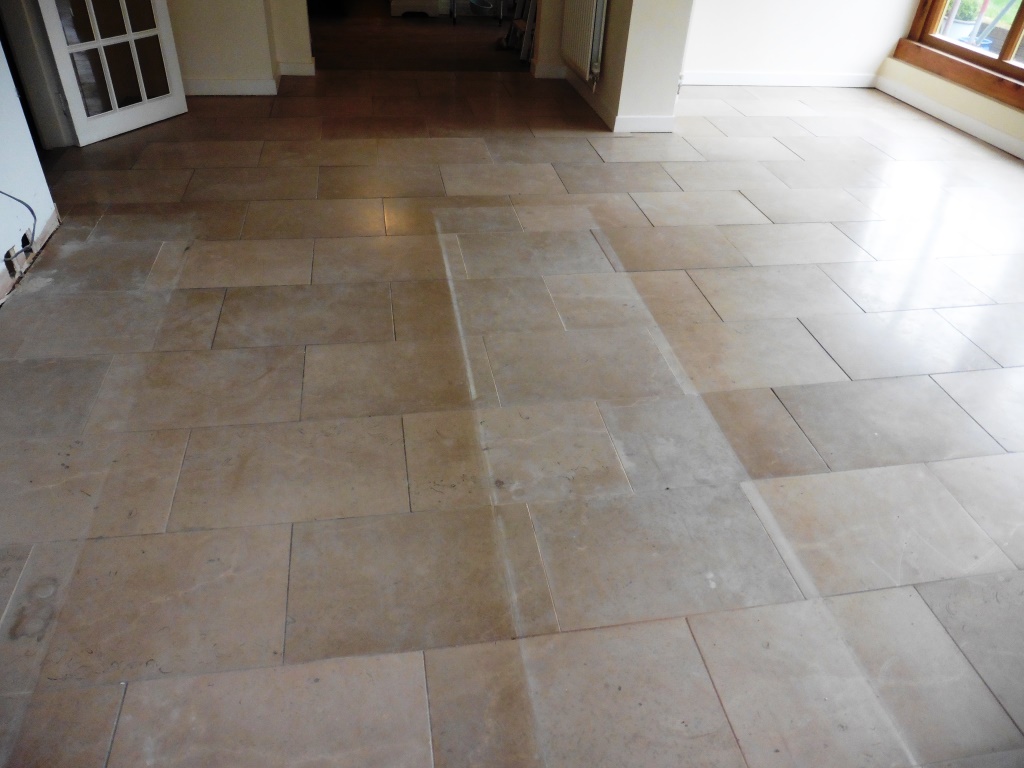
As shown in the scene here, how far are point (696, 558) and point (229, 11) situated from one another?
185 inches

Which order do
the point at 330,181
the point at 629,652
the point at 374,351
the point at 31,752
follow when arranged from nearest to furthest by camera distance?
the point at 31,752 → the point at 629,652 → the point at 374,351 → the point at 330,181

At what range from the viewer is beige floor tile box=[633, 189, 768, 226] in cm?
381

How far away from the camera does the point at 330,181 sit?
4027 mm

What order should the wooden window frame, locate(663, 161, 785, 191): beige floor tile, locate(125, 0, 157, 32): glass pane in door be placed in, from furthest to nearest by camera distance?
the wooden window frame, locate(125, 0, 157, 32): glass pane in door, locate(663, 161, 785, 191): beige floor tile

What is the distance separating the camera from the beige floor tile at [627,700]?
1559 mm

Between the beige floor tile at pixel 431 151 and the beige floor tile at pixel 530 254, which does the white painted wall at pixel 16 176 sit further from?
the beige floor tile at pixel 530 254

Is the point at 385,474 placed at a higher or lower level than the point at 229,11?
lower

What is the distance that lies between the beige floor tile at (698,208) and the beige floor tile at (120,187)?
239 centimetres

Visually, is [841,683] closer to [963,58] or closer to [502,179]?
[502,179]

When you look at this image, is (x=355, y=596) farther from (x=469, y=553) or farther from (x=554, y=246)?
(x=554, y=246)

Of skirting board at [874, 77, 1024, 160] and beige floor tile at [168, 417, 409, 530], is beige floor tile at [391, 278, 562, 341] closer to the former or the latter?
beige floor tile at [168, 417, 409, 530]

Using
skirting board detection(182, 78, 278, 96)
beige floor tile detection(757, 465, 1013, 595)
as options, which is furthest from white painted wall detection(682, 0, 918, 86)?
beige floor tile detection(757, 465, 1013, 595)

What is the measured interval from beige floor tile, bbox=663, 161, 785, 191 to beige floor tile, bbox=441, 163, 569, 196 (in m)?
0.72

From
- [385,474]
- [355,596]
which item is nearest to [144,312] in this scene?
[385,474]
